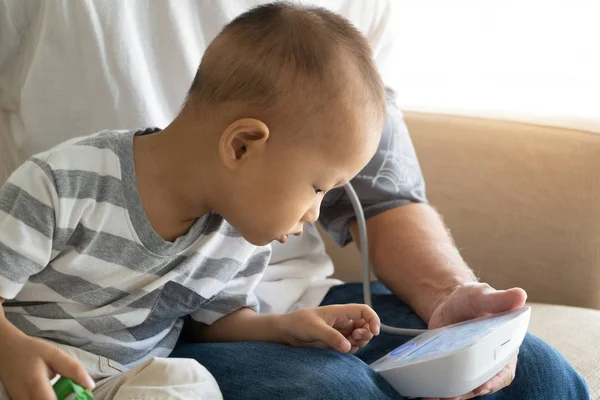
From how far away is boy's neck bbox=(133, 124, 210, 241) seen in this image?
83cm

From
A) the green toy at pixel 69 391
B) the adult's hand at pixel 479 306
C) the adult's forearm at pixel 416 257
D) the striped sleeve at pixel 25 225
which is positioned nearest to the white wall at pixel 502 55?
the adult's forearm at pixel 416 257

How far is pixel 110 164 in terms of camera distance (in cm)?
82

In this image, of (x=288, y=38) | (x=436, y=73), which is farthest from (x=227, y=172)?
(x=436, y=73)

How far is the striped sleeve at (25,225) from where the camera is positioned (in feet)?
2.44

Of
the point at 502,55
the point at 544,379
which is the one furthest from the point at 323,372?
the point at 502,55

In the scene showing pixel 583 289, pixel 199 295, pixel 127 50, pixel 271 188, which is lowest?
pixel 583 289

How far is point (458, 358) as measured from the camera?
0.76 meters

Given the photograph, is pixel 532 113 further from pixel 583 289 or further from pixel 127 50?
pixel 127 50

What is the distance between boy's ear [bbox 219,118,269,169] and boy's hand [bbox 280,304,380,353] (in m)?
0.21

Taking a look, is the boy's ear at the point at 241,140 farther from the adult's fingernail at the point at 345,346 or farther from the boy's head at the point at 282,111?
the adult's fingernail at the point at 345,346

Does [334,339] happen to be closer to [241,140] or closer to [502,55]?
[241,140]

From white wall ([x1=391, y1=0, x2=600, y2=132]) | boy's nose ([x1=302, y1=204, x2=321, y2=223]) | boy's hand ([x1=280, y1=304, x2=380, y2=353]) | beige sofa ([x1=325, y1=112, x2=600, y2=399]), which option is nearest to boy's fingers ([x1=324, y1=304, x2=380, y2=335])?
boy's hand ([x1=280, y1=304, x2=380, y2=353])

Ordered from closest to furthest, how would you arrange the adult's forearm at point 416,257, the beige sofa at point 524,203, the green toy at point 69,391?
1. the green toy at point 69,391
2. the adult's forearm at point 416,257
3. the beige sofa at point 524,203

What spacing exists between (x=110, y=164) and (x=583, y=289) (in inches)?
30.4
